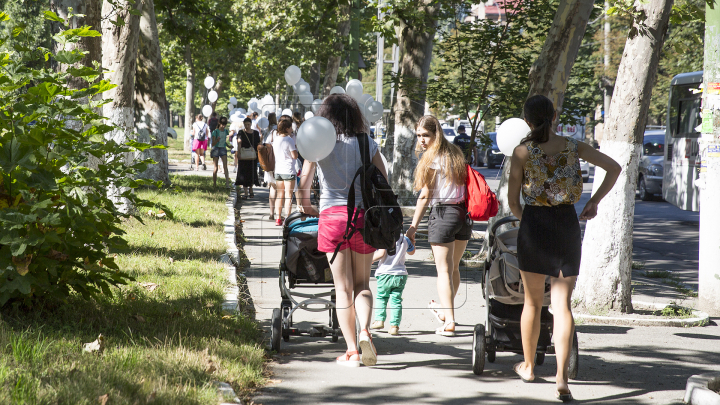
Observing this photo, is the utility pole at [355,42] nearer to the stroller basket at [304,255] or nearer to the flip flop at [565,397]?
the stroller basket at [304,255]

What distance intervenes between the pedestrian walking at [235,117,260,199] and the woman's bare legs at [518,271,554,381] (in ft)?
36.2

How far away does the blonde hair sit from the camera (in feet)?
19.4

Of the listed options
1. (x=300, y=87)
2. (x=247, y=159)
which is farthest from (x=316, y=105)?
(x=247, y=159)

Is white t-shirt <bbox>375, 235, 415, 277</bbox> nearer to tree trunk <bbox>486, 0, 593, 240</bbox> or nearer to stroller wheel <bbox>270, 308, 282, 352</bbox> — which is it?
stroller wheel <bbox>270, 308, 282, 352</bbox>

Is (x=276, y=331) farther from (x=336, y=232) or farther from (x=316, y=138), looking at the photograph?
(x=316, y=138)

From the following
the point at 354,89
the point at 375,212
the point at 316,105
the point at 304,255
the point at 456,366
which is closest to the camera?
the point at 375,212

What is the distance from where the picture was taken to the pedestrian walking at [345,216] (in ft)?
16.5

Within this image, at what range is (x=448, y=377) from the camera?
5.05 meters

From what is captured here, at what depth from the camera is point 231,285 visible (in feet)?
24.2

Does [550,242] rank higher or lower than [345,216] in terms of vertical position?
lower

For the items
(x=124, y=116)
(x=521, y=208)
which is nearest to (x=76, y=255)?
(x=521, y=208)

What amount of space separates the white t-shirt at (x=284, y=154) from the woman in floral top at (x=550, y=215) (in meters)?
6.82

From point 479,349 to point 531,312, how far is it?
0.53 metres

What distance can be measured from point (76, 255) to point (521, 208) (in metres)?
3.13
